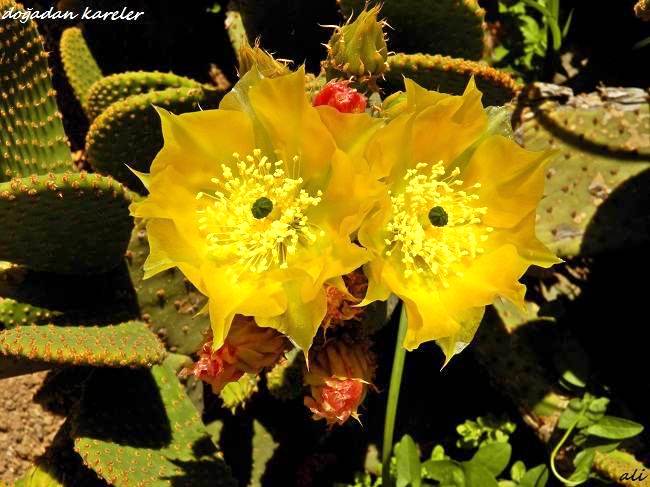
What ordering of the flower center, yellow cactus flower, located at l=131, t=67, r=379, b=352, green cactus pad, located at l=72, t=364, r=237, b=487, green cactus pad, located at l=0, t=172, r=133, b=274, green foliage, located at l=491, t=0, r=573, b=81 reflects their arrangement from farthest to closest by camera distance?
green foliage, located at l=491, t=0, r=573, b=81, green cactus pad, located at l=72, t=364, r=237, b=487, green cactus pad, located at l=0, t=172, r=133, b=274, the flower center, yellow cactus flower, located at l=131, t=67, r=379, b=352

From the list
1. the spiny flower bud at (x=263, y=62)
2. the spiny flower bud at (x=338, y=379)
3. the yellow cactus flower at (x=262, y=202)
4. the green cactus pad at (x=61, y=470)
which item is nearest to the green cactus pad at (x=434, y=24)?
the spiny flower bud at (x=263, y=62)

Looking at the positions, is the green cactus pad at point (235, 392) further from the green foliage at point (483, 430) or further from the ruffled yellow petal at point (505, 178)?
the ruffled yellow petal at point (505, 178)

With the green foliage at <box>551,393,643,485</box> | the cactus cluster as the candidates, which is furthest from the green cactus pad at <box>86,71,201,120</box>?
the green foliage at <box>551,393,643,485</box>

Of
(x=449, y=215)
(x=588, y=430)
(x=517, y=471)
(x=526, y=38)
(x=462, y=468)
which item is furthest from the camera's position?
(x=526, y=38)

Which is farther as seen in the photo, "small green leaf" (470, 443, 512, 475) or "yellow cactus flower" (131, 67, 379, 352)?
"small green leaf" (470, 443, 512, 475)

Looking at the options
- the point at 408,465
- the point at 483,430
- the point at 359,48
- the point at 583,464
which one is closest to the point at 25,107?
the point at 359,48

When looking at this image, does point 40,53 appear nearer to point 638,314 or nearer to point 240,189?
point 240,189

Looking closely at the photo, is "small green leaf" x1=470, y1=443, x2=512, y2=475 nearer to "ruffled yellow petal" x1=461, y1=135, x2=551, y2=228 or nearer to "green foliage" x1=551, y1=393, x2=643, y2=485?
"green foliage" x1=551, y1=393, x2=643, y2=485

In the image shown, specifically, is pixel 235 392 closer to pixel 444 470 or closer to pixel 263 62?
pixel 444 470
